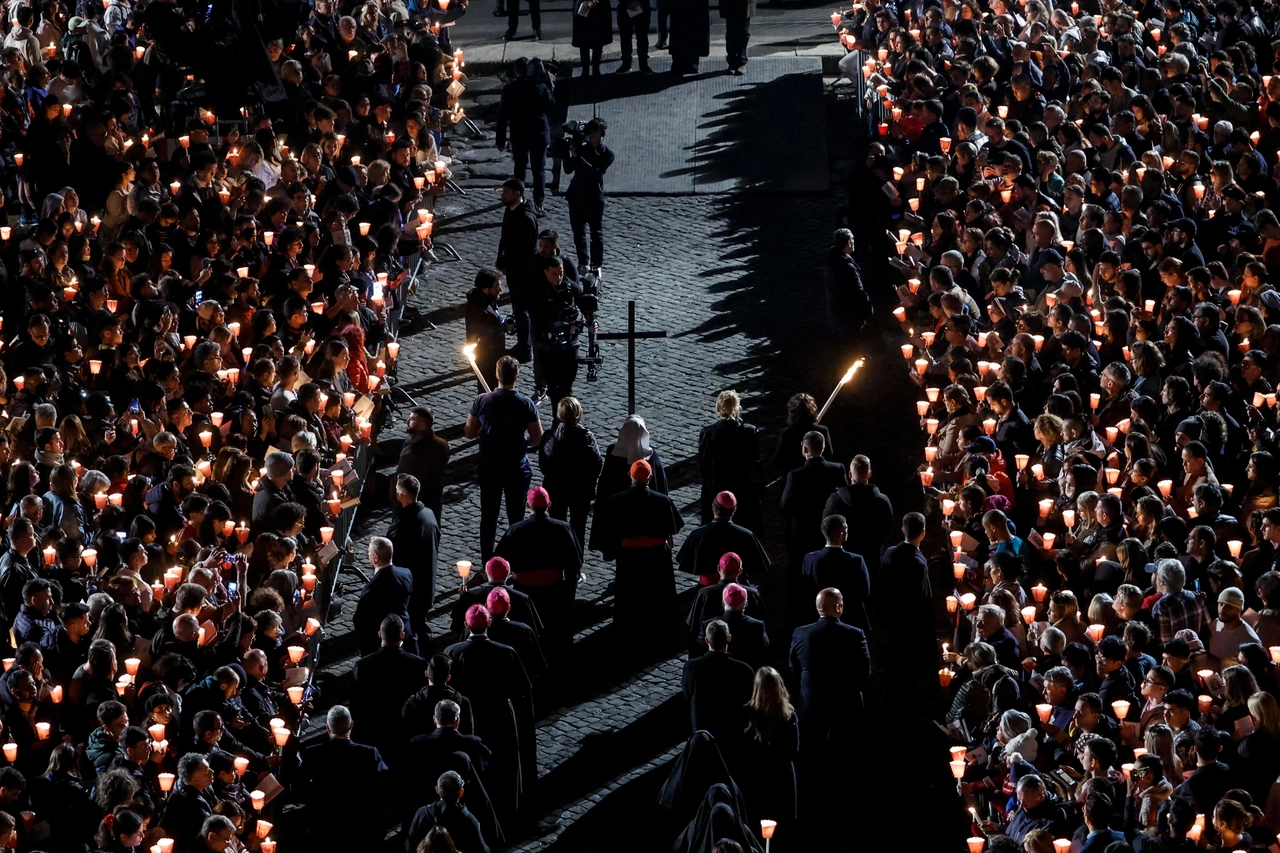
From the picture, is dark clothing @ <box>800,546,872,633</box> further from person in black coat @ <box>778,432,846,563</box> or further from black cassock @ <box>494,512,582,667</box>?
black cassock @ <box>494,512,582,667</box>

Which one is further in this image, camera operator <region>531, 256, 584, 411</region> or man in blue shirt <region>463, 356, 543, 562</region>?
camera operator <region>531, 256, 584, 411</region>

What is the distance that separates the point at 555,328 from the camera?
792 inches

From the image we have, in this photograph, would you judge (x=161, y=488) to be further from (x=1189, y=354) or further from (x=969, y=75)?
(x=969, y=75)

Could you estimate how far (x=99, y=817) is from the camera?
1374cm

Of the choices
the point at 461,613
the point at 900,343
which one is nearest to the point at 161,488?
the point at 461,613

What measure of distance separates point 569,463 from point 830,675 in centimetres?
352

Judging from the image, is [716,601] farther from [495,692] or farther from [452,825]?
[452,825]

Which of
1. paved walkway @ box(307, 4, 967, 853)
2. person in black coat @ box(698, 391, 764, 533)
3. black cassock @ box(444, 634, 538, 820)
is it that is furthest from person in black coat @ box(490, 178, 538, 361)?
black cassock @ box(444, 634, 538, 820)

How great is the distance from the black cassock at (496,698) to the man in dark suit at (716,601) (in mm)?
1431

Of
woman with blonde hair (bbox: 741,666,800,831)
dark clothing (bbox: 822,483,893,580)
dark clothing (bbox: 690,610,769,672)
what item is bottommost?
woman with blonde hair (bbox: 741,666,800,831)

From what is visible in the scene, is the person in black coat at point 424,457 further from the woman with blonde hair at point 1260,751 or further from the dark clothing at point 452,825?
the woman with blonde hair at point 1260,751

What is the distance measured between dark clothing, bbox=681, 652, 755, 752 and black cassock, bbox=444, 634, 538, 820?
3.99 feet

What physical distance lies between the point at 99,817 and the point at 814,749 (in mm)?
4766

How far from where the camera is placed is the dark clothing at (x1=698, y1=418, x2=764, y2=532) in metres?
17.9
